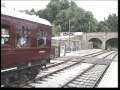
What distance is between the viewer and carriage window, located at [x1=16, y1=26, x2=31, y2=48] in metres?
12.4

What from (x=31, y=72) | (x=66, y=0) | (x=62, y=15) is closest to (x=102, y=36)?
(x=62, y=15)

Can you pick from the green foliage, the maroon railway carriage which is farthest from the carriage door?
the green foliage

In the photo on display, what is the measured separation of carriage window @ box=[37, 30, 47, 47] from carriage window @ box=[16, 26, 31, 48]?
1.33 m

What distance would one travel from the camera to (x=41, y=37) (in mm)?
15133

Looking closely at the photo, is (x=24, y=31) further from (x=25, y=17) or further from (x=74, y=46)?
(x=74, y=46)

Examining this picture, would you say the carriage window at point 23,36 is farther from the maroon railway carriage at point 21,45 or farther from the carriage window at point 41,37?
the carriage window at point 41,37

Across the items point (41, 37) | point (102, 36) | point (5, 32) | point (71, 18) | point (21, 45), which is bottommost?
point (21, 45)

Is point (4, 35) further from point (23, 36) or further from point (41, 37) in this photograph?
point (41, 37)

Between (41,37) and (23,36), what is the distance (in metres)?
2.31

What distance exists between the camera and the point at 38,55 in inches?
584

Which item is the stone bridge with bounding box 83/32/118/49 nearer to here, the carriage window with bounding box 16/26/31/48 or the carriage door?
the carriage window with bounding box 16/26/31/48

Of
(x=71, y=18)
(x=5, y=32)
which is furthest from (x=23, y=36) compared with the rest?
(x=71, y=18)

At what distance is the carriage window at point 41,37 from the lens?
1480 centimetres

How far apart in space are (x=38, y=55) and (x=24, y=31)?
2.16 metres
